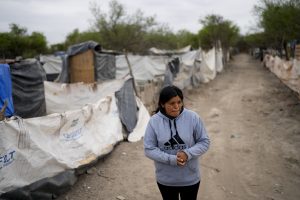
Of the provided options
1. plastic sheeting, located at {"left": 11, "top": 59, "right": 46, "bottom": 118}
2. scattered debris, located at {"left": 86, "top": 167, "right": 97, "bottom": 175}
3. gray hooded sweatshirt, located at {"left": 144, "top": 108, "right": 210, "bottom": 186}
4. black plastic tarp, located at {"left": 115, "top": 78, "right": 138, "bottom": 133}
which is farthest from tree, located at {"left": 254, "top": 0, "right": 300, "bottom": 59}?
gray hooded sweatshirt, located at {"left": 144, "top": 108, "right": 210, "bottom": 186}

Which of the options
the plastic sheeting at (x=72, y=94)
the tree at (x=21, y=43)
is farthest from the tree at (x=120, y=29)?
the plastic sheeting at (x=72, y=94)

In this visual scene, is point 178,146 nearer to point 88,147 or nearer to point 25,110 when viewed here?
point 88,147

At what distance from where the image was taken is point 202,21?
39188mm

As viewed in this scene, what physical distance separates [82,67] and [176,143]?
11.3m

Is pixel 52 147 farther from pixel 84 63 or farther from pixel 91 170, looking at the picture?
pixel 84 63

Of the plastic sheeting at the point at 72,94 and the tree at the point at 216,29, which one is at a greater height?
the tree at the point at 216,29

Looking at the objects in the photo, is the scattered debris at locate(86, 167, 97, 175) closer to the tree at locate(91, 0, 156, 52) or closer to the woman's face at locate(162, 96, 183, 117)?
the woman's face at locate(162, 96, 183, 117)

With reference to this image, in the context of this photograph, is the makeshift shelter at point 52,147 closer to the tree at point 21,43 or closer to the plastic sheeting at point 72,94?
the plastic sheeting at point 72,94

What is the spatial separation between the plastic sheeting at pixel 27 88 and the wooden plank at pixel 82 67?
4.75m

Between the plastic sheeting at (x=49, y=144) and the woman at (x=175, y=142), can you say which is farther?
the plastic sheeting at (x=49, y=144)

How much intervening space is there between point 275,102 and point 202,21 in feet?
95.0

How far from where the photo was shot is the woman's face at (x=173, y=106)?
2.72 m

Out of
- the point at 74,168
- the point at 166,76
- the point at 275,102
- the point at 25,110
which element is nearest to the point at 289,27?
the point at 275,102

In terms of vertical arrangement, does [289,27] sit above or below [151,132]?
above
